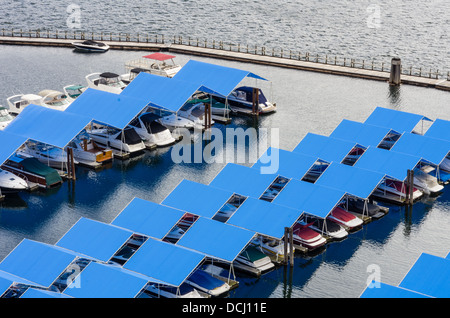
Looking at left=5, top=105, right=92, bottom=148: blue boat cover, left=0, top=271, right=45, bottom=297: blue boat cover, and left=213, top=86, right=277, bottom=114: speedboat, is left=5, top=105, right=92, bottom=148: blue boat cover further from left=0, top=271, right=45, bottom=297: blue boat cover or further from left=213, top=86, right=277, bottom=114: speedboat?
left=0, top=271, right=45, bottom=297: blue boat cover

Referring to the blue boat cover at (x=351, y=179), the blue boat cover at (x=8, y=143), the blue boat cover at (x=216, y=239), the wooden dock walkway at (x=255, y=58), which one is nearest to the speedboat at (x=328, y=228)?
the blue boat cover at (x=351, y=179)

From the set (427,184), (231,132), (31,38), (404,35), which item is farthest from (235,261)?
(404,35)

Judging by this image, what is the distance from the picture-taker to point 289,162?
73750 millimetres

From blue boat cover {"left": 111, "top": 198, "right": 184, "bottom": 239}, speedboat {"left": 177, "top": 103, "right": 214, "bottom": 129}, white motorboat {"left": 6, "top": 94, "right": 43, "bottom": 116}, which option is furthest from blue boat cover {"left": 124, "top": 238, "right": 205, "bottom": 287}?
white motorboat {"left": 6, "top": 94, "right": 43, "bottom": 116}

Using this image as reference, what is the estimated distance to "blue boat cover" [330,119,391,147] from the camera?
7881cm

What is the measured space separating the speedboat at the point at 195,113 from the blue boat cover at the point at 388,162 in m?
20.1

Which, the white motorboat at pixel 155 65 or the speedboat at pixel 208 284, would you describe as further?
the white motorboat at pixel 155 65

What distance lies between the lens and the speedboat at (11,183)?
75.1 meters

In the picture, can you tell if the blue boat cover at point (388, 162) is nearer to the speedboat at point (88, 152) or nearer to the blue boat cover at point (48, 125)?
the speedboat at point (88, 152)

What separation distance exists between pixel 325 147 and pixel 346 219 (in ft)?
31.4

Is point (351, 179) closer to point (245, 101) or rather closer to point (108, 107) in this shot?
point (245, 101)

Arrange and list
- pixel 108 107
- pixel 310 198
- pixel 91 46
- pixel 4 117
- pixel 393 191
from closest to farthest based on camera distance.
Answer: pixel 310 198 < pixel 393 191 < pixel 108 107 < pixel 4 117 < pixel 91 46

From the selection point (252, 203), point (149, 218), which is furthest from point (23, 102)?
point (252, 203)

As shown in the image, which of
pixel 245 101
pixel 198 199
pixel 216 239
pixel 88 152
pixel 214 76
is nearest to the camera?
pixel 216 239
